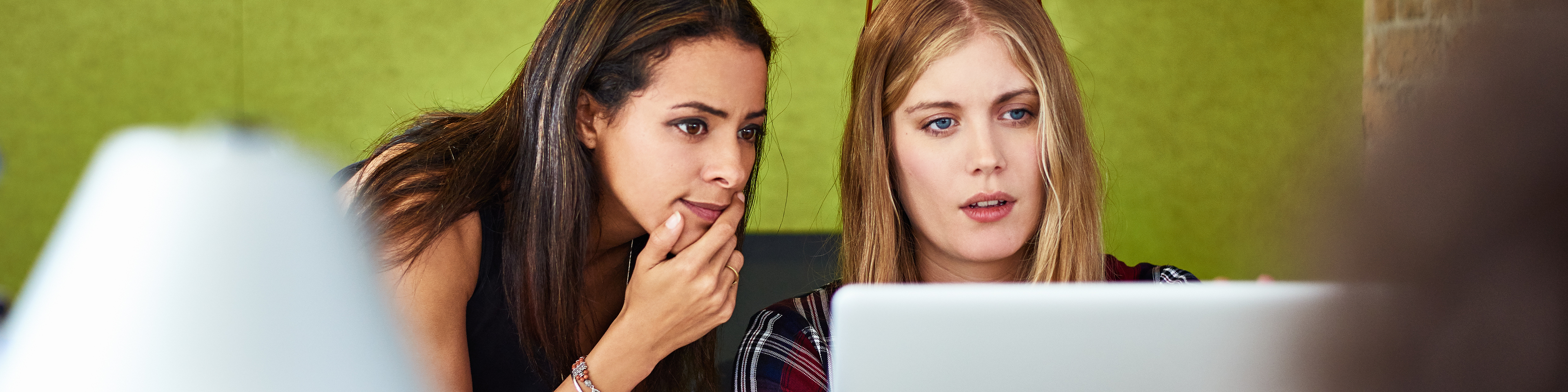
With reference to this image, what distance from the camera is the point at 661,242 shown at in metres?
1.07

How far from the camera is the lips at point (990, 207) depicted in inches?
42.1

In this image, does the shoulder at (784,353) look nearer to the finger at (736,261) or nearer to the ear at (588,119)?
the finger at (736,261)

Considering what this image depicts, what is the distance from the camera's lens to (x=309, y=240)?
2.84 ft

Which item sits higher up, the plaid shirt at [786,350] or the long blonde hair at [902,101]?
the long blonde hair at [902,101]

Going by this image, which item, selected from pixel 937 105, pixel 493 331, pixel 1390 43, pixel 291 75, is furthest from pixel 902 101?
pixel 291 75

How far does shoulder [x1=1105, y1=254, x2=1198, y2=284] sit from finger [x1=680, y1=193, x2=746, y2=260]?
415 millimetres

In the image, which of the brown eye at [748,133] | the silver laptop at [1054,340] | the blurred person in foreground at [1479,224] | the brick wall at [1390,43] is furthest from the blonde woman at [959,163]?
the brick wall at [1390,43]

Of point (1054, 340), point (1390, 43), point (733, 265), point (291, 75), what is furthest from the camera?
point (291, 75)

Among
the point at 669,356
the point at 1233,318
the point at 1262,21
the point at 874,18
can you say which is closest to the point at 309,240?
the point at 669,356

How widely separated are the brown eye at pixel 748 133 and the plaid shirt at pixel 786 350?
17 centimetres

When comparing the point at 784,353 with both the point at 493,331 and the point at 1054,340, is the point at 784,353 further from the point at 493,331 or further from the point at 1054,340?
the point at 1054,340

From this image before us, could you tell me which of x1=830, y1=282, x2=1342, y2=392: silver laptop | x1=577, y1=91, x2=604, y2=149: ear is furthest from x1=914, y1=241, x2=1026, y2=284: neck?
x1=830, y1=282, x2=1342, y2=392: silver laptop

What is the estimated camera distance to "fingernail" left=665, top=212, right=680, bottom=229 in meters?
1.07

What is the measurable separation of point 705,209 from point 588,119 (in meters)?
0.15
